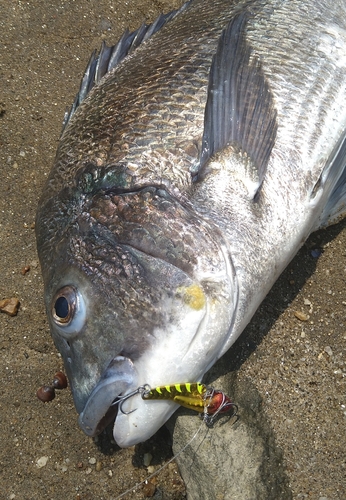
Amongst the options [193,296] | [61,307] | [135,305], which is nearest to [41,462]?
[61,307]

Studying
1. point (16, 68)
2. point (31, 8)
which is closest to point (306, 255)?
point (16, 68)

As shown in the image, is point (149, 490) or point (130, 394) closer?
point (130, 394)

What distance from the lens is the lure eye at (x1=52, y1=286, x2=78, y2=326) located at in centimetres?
222

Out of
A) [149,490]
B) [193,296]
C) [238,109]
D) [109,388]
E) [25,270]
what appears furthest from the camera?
[25,270]

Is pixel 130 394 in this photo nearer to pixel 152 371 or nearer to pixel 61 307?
pixel 152 371

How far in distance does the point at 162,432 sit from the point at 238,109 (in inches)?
74.4

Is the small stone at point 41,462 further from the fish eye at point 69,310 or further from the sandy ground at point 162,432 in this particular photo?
the fish eye at point 69,310

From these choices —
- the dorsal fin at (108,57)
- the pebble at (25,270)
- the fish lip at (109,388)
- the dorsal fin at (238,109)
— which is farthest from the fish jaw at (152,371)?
the dorsal fin at (108,57)

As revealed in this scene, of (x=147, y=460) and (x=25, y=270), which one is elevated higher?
(x=25, y=270)

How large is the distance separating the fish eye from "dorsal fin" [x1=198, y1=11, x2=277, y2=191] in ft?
2.75

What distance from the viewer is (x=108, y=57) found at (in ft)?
10.9

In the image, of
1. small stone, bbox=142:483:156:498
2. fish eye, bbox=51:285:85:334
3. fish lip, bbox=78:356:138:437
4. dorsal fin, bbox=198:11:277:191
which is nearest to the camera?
fish lip, bbox=78:356:138:437

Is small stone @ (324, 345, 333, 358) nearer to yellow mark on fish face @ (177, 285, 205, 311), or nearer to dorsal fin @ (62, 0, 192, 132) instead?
yellow mark on fish face @ (177, 285, 205, 311)

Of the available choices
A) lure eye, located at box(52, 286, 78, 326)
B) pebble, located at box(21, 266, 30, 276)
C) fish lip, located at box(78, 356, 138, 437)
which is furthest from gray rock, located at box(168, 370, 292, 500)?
pebble, located at box(21, 266, 30, 276)
